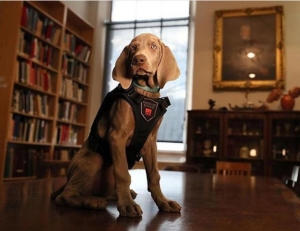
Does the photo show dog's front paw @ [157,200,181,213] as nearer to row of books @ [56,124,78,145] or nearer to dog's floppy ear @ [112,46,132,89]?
dog's floppy ear @ [112,46,132,89]

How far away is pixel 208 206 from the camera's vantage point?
0.94m

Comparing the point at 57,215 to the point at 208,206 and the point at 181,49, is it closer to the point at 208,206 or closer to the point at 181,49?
the point at 208,206

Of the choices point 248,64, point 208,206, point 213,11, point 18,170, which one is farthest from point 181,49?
point 208,206

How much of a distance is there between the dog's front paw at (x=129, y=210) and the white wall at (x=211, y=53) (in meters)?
4.65

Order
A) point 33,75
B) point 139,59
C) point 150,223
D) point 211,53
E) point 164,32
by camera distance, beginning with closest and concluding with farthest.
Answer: point 150,223 → point 139,59 → point 33,75 → point 211,53 → point 164,32

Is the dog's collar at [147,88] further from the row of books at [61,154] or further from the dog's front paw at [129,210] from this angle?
the row of books at [61,154]

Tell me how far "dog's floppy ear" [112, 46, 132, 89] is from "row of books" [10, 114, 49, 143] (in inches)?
135

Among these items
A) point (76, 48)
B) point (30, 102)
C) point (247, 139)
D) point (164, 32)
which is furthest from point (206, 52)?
point (30, 102)

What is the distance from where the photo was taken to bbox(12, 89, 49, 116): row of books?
399cm

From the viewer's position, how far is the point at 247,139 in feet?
15.9

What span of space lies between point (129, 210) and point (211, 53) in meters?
4.97

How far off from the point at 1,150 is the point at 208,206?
3451mm

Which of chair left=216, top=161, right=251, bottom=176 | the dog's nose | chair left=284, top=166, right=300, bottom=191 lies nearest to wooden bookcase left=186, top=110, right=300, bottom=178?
chair left=216, top=161, right=251, bottom=176

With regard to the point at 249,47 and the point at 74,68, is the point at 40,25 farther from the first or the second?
the point at 249,47
